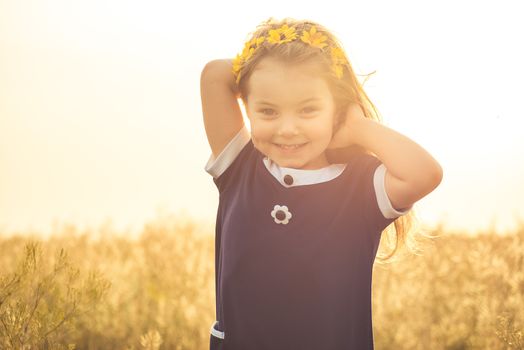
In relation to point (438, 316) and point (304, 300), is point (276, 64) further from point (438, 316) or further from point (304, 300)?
point (438, 316)

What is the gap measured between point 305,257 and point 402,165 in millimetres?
446

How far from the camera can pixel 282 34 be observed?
2.54 metres

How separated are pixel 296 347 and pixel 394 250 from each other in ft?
1.99

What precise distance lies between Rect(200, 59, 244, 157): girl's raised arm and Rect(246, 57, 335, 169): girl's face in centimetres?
20

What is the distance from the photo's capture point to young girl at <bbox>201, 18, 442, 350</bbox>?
2414 mm

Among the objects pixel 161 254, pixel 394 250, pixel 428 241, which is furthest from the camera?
pixel 428 241

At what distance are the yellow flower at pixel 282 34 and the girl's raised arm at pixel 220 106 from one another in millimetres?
281

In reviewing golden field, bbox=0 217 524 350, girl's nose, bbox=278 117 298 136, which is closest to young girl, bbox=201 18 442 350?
girl's nose, bbox=278 117 298 136

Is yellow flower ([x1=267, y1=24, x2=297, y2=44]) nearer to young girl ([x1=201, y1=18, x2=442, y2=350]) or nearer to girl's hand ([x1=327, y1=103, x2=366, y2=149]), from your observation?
young girl ([x1=201, y1=18, x2=442, y2=350])

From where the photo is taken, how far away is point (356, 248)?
8.10ft

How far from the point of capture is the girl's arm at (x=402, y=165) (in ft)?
7.71

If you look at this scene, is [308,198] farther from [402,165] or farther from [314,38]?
[314,38]

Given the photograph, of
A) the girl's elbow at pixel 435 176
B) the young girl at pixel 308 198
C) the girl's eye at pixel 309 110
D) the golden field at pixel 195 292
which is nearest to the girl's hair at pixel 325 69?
the young girl at pixel 308 198

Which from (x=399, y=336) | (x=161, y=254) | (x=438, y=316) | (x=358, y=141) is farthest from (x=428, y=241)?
(x=358, y=141)
